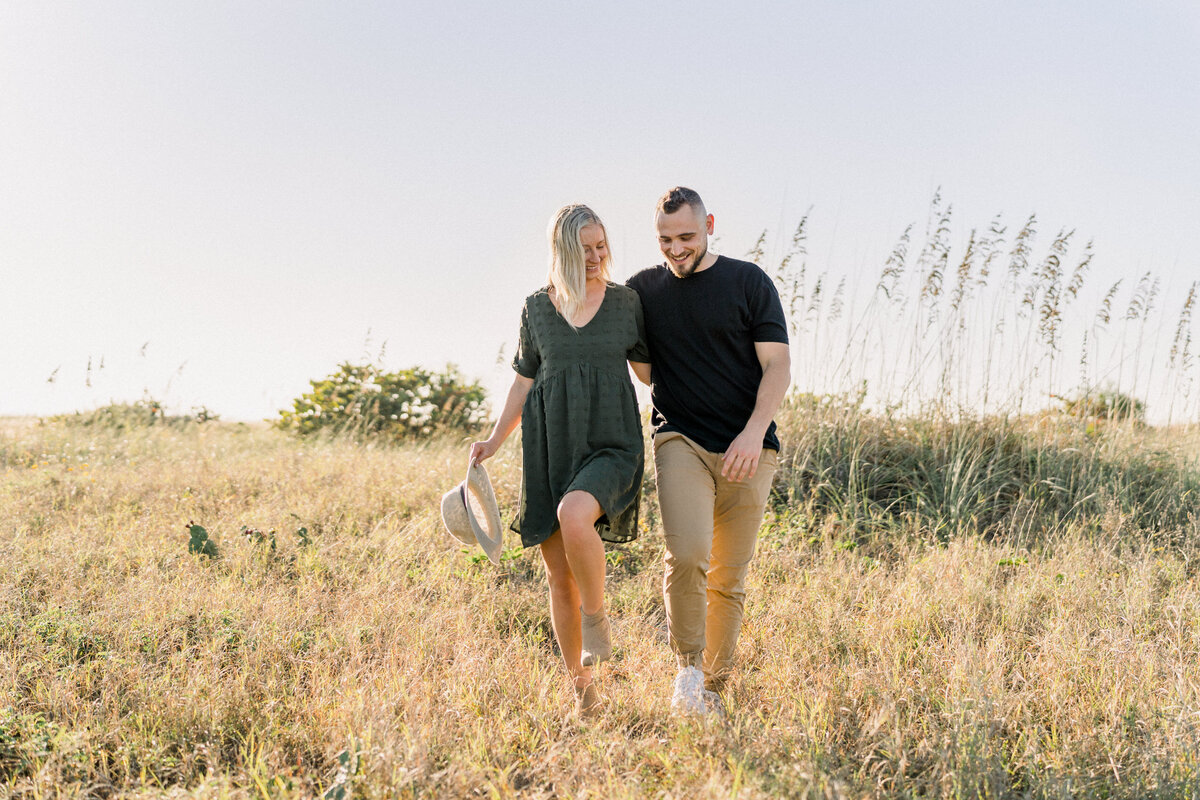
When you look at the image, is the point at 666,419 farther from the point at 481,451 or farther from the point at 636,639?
the point at 636,639

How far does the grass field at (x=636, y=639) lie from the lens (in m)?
2.62

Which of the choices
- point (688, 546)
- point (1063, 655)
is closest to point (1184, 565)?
point (1063, 655)

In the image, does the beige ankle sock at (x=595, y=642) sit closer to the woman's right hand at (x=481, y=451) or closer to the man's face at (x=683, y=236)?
the woman's right hand at (x=481, y=451)

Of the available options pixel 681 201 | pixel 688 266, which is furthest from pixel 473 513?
pixel 681 201

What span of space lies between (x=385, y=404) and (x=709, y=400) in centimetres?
875

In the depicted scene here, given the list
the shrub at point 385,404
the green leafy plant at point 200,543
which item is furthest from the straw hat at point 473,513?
the shrub at point 385,404

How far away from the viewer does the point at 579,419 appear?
10.0 ft

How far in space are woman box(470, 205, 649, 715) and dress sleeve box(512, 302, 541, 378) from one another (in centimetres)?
6

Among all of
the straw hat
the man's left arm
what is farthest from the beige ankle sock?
the man's left arm

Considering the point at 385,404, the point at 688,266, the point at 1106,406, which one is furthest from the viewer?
the point at 385,404

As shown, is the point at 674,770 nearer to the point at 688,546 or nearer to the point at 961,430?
the point at 688,546

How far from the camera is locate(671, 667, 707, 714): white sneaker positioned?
2.90 m

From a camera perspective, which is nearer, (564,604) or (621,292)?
(564,604)

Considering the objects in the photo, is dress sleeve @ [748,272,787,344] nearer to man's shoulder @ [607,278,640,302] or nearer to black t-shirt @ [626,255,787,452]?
black t-shirt @ [626,255,787,452]
